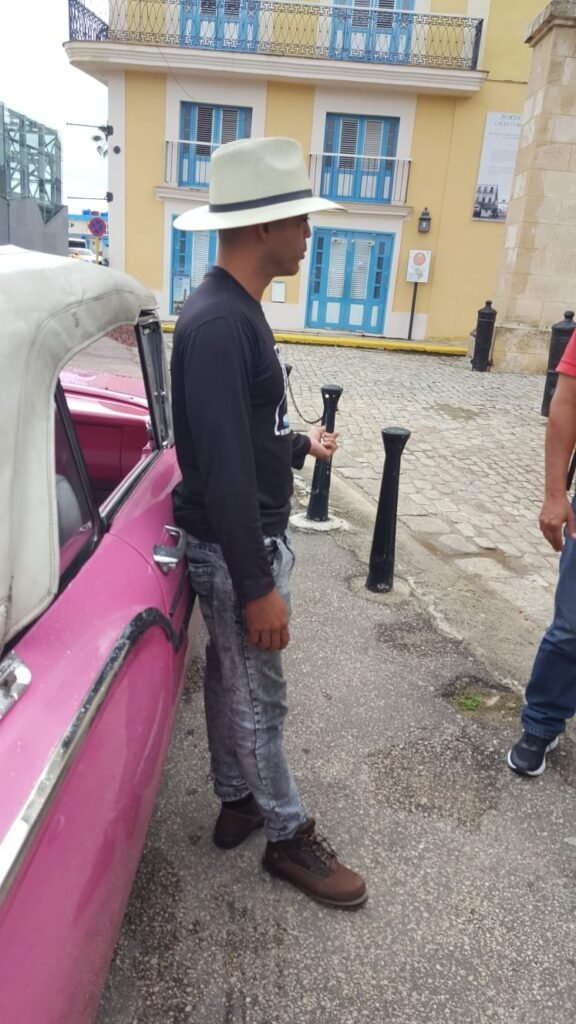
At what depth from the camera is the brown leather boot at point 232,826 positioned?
2.38m

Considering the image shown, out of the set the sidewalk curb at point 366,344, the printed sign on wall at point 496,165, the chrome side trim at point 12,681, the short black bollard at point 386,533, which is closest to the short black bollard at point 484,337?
the sidewalk curb at point 366,344

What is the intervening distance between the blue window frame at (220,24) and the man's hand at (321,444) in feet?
63.8

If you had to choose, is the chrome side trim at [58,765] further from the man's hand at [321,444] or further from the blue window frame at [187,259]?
the blue window frame at [187,259]

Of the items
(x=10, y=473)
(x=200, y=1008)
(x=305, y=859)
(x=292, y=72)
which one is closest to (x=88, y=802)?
(x=10, y=473)

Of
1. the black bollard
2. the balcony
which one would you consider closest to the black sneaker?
the black bollard

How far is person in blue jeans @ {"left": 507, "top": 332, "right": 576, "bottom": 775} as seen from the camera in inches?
98.9

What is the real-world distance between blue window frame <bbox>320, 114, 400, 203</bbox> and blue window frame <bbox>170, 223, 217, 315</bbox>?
3.34m

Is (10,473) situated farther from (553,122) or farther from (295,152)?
(553,122)

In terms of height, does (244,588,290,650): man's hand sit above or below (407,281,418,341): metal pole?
above

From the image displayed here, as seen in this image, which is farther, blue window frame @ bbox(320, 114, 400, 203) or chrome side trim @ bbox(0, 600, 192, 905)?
blue window frame @ bbox(320, 114, 400, 203)

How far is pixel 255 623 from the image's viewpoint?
1.89 meters

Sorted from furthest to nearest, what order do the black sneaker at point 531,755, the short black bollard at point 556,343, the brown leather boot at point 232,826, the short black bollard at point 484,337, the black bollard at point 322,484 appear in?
the short black bollard at point 484,337 → the short black bollard at point 556,343 → the black bollard at point 322,484 → the black sneaker at point 531,755 → the brown leather boot at point 232,826

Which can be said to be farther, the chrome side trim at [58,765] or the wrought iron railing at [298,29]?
the wrought iron railing at [298,29]

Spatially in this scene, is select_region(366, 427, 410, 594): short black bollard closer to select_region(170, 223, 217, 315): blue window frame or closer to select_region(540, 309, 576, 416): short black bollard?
select_region(540, 309, 576, 416): short black bollard
